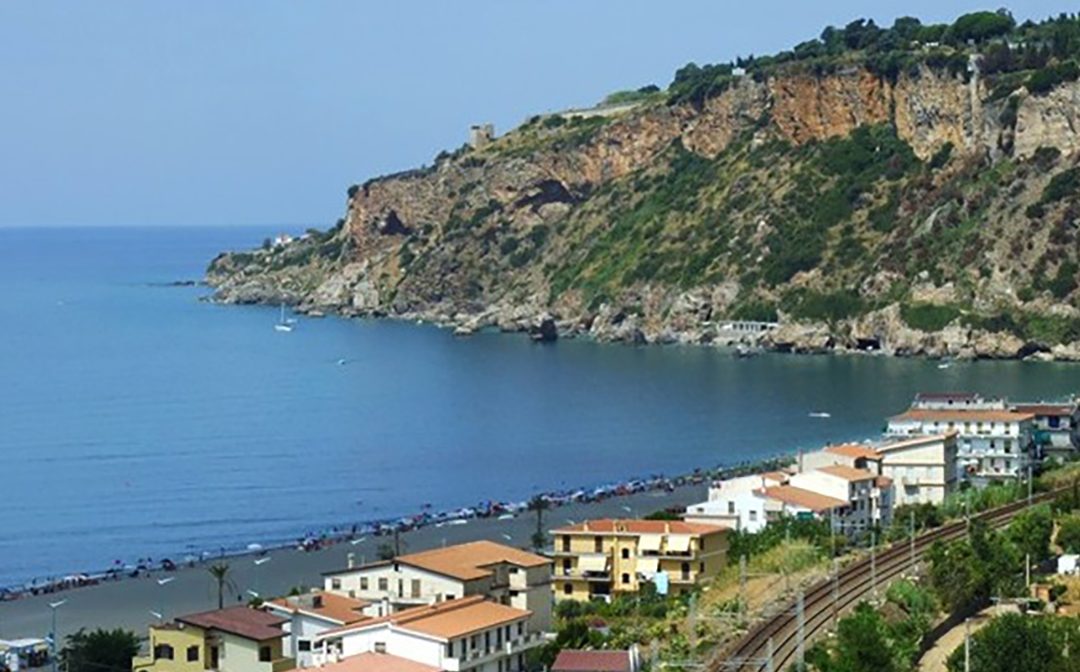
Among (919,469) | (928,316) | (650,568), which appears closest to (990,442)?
(919,469)

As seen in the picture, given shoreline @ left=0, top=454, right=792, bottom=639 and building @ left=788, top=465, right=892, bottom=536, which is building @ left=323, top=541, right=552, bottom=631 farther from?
building @ left=788, top=465, right=892, bottom=536

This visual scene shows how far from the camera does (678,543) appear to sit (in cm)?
4481

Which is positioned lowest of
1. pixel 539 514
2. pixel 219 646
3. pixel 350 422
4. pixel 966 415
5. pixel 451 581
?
pixel 539 514

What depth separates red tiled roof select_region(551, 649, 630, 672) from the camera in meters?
32.9

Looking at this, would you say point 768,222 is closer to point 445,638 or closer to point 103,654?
point 103,654

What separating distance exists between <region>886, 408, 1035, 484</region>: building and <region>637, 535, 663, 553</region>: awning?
19264 millimetres

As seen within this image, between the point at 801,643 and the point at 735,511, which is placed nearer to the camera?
the point at 801,643

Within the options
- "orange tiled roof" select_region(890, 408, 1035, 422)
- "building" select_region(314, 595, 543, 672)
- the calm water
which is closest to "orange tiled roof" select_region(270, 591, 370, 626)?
"building" select_region(314, 595, 543, 672)

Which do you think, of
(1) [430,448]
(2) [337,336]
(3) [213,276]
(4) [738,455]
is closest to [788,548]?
(4) [738,455]

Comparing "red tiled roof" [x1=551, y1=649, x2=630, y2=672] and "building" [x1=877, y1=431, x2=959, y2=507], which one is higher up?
"building" [x1=877, y1=431, x2=959, y2=507]

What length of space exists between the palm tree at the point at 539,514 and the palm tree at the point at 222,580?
7310 mm

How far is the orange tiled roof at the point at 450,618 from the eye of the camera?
32.3 meters

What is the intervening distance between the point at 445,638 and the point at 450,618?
52.5 inches

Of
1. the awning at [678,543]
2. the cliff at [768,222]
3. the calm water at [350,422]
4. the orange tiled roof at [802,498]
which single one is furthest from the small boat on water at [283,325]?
the awning at [678,543]
